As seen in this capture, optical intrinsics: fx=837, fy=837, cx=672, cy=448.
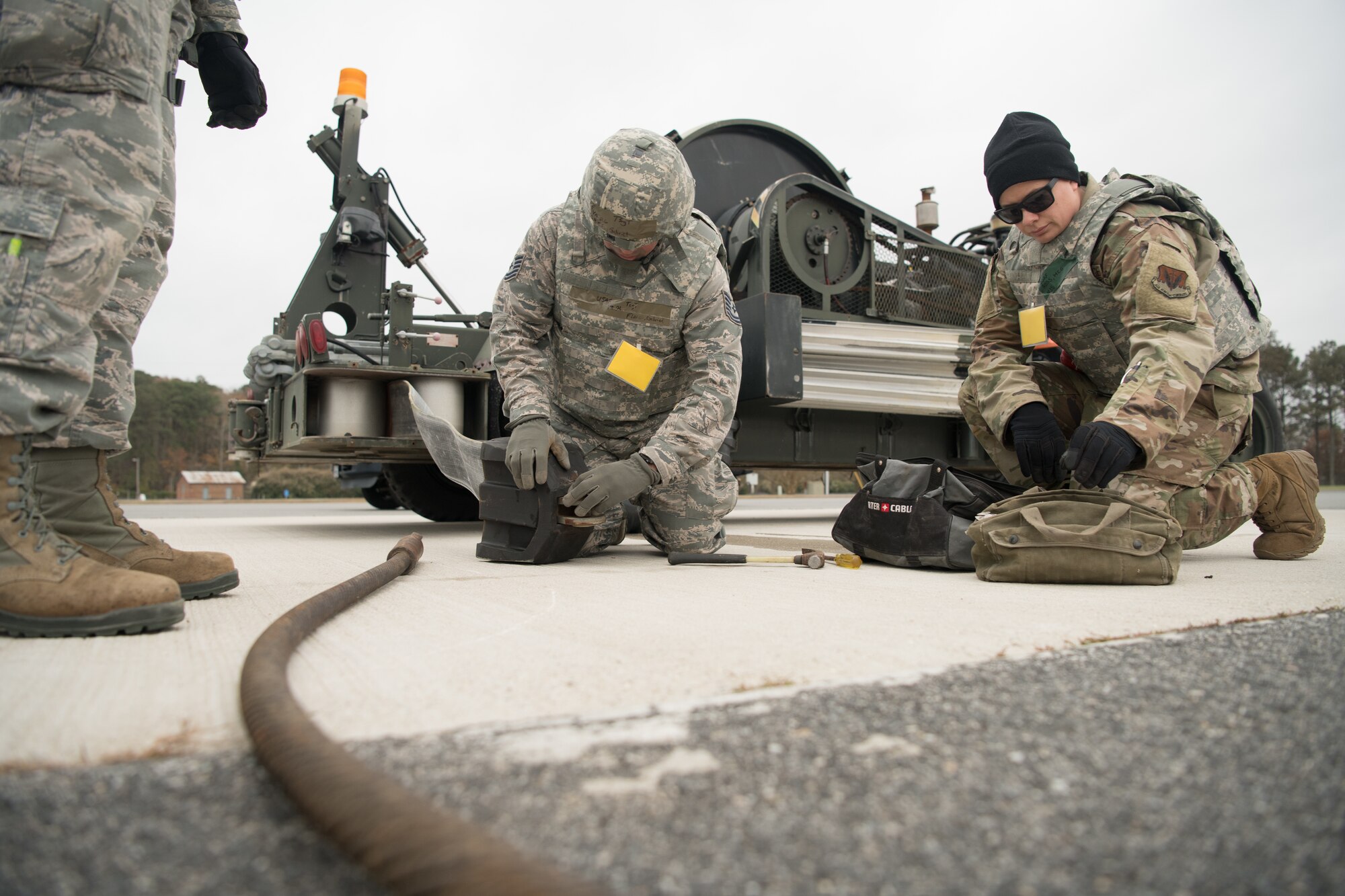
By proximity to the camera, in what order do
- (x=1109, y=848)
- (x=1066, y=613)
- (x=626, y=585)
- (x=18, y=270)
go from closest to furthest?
(x=1109, y=848) < (x=18, y=270) < (x=1066, y=613) < (x=626, y=585)

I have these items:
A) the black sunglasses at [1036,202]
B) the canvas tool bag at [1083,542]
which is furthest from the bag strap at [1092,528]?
the black sunglasses at [1036,202]

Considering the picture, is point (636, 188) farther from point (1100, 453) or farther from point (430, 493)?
point (430, 493)

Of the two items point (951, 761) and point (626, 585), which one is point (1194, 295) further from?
point (951, 761)

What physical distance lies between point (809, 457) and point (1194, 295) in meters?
2.39

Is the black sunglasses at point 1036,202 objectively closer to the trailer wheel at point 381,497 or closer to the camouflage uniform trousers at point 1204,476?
the camouflage uniform trousers at point 1204,476

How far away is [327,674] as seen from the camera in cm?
100

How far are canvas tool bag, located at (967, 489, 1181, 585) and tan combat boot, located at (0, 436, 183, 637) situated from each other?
1702 millimetres

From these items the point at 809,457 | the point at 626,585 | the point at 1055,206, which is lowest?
the point at 626,585

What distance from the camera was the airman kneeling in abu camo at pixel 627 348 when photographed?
2.25 metres

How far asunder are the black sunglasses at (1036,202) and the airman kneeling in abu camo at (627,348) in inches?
34.1

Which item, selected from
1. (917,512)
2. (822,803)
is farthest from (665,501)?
(822,803)

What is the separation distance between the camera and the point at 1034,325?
245 cm

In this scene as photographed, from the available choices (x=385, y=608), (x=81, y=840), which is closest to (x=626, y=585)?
(x=385, y=608)

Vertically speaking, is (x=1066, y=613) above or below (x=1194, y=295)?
below
